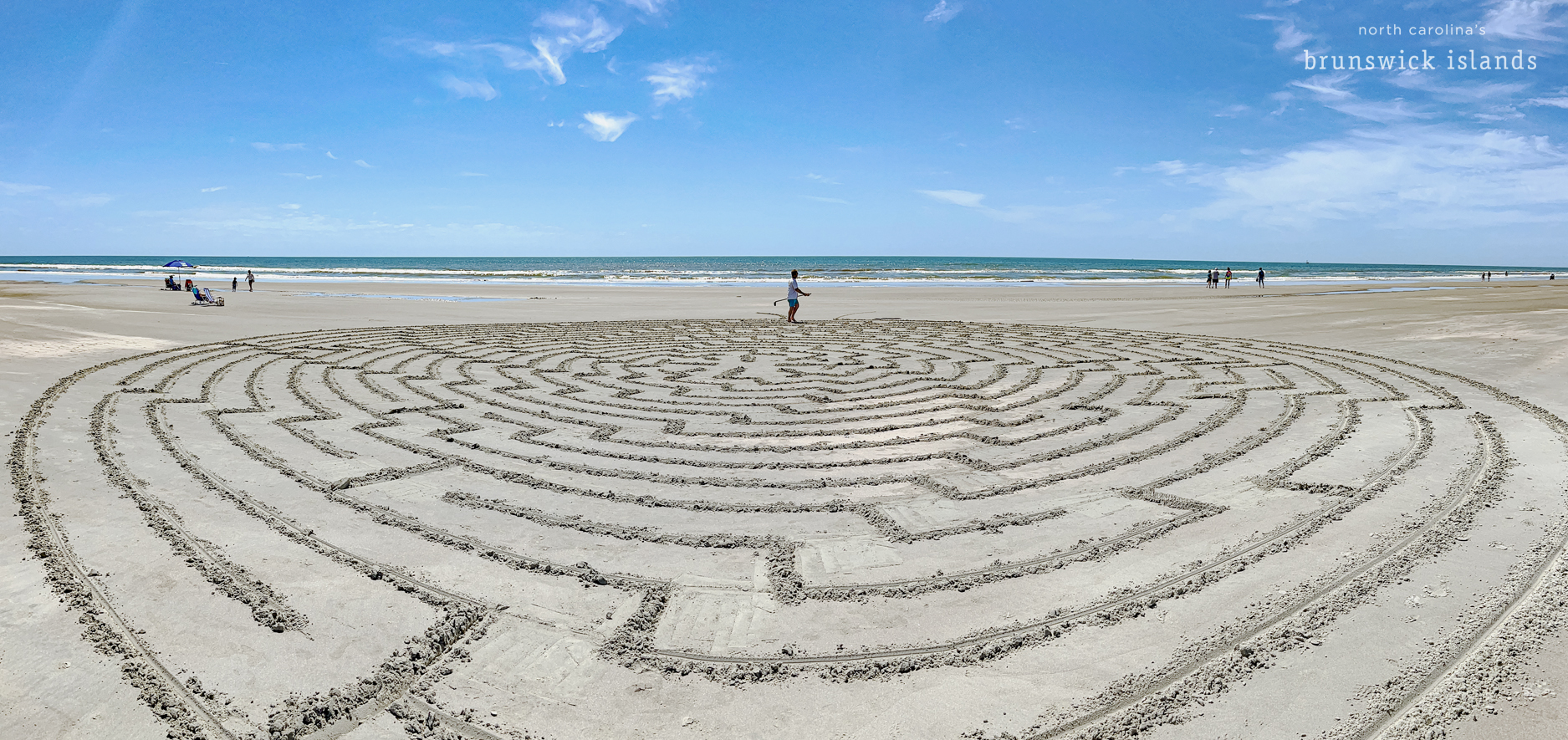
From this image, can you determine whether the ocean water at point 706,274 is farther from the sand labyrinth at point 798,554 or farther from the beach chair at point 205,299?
the sand labyrinth at point 798,554

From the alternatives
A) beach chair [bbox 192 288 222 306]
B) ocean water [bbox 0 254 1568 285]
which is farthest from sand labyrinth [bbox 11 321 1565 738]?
ocean water [bbox 0 254 1568 285]

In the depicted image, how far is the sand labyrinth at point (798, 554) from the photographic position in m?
3.19

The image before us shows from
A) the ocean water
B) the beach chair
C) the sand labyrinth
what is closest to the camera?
the sand labyrinth

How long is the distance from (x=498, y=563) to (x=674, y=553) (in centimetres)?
98

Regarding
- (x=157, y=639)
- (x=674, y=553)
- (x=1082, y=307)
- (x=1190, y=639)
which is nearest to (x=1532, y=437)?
(x=1190, y=639)

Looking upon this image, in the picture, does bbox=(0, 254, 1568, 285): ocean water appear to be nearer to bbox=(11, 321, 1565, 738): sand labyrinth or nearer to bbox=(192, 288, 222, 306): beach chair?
bbox=(192, 288, 222, 306): beach chair

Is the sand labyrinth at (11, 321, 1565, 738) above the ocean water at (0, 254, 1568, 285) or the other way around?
the other way around

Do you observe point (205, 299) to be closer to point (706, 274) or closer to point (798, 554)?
point (798, 554)

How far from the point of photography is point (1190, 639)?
141 inches

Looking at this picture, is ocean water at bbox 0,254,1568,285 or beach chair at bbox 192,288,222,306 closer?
beach chair at bbox 192,288,222,306

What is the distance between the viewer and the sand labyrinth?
3186 mm

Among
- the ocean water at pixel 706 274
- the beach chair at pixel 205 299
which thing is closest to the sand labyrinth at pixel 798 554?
the beach chair at pixel 205 299

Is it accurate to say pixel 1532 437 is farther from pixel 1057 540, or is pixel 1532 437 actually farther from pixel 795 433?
pixel 795 433

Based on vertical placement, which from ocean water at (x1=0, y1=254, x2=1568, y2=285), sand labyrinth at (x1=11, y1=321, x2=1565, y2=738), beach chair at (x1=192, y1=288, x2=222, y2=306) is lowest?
sand labyrinth at (x1=11, y1=321, x2=1565, y2=738)
